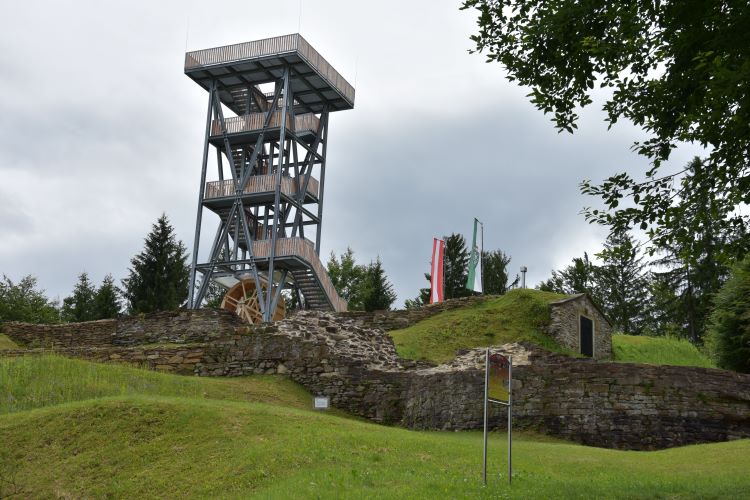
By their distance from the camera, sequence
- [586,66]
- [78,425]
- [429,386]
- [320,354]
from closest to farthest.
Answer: [586,66], [78,425], [429,386], [320,354]

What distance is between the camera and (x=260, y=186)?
42.9 metres

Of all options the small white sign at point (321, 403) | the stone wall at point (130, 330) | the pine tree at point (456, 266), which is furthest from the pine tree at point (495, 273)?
the small white sign at point (321, 403)

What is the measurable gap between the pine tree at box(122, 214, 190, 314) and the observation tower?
611 centimetres

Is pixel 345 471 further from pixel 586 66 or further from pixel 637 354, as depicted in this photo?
pixel 637 354

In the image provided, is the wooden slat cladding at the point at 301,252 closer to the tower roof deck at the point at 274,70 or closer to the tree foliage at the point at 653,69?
the tower roof deck at the point at 274,70

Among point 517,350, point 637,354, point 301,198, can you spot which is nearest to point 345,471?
point 517,350

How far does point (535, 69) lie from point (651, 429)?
348 inches

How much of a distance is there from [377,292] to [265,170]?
10900 mm

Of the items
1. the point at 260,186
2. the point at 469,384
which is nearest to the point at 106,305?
the point at 260,186

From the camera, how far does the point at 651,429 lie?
19859 millimetres

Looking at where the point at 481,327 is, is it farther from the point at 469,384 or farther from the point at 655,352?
the point at 469,384

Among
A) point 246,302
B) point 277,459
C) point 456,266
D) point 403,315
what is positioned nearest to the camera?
point 277,459

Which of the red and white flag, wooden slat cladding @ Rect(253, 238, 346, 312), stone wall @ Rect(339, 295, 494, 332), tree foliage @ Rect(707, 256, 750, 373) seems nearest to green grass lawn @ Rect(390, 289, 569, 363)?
stone wall @ Rect(339, 295, 494, 332)

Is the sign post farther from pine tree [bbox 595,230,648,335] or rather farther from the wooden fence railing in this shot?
pine tree [bbox 595,230,648,335]
